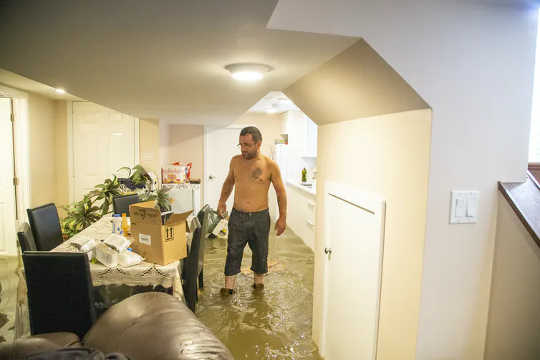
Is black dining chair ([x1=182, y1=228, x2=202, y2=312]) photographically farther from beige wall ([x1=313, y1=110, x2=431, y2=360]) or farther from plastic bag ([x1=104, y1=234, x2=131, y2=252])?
beige wall ([x1=313, y1=110, x2=431, y2=360])

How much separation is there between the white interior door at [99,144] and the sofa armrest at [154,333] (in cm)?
452

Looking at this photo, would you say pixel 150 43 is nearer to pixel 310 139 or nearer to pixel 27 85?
pixel 27 85

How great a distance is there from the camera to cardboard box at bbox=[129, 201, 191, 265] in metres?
2.11

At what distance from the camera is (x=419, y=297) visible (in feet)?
4.16

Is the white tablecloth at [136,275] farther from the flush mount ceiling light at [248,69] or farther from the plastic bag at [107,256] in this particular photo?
the flush mount ceiling light at [248,69]

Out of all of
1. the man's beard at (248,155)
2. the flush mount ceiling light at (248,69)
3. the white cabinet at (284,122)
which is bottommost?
the man's beard at (248,155)

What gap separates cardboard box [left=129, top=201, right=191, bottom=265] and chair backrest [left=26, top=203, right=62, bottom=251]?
1.13m

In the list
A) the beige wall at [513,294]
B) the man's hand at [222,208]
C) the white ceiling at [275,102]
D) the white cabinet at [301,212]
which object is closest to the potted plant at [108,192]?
the man's hand at [222,208]

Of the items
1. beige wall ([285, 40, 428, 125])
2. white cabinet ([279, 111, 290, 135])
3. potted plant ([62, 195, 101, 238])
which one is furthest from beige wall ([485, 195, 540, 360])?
white cabinet ([279, 111, 290, 135])

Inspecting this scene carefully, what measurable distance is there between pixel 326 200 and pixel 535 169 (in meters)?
1.23

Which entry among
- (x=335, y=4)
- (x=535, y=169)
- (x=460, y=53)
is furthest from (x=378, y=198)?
(x=535, y=169)

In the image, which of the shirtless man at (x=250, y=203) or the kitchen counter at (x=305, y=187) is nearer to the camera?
the shirtless man at (x=250, y=203)

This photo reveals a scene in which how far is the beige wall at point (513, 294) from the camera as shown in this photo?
119 cm

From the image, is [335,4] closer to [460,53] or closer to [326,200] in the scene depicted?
[460,53]
